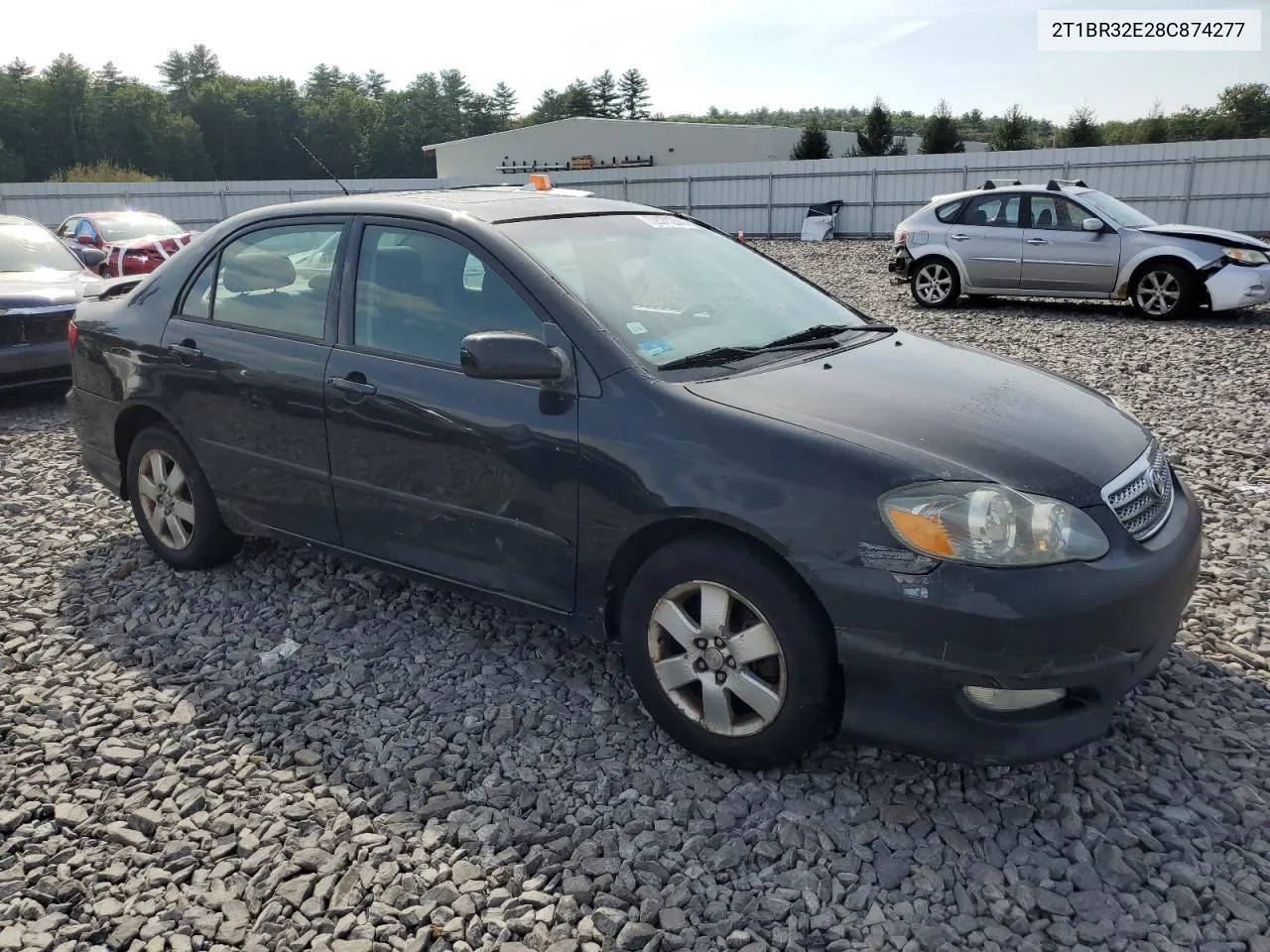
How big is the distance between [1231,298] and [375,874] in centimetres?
1173

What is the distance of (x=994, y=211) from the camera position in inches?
501

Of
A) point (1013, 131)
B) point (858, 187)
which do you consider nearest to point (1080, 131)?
point (1013, 131)

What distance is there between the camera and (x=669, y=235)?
13.5 ft

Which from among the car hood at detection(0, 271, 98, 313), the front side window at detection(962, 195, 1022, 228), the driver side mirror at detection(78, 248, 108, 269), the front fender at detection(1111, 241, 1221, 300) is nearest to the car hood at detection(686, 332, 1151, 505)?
the car hood at detection(0, 271, 98, 313)

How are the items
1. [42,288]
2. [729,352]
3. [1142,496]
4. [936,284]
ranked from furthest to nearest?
1. [936,284]
2. [42,288]
3. [729,352]
4. [1142,496]

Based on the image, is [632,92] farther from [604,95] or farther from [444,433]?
[444,433]

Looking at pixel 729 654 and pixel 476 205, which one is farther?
pixel 476 205

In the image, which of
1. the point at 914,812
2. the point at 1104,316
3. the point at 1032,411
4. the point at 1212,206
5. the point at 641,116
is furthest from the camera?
the point at 641,116

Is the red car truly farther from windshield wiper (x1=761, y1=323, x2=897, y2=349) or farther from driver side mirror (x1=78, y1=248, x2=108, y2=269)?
windshield wiper (x1=761, y1=323, x2=897, y2=349)

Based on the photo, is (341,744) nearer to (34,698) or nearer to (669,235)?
(34,698)

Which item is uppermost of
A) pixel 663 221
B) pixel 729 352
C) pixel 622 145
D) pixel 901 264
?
pixel 622 145

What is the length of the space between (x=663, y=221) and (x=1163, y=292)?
9.60 metres

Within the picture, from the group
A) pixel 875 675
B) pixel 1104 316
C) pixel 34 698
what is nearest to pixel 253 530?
pixel 34 698

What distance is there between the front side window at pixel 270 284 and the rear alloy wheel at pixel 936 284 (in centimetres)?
1084
